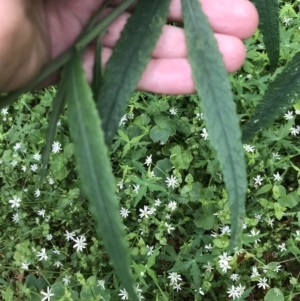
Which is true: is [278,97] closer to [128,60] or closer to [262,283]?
[128,60]

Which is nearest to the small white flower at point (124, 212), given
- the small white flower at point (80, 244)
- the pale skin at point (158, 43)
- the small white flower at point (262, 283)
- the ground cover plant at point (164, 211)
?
the ground cover plant at point (164, 211)

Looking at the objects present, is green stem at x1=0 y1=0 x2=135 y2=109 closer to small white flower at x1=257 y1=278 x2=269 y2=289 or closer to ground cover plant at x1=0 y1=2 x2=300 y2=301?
ground cover plant at x1=0 y1=2 x2=300 y2=301

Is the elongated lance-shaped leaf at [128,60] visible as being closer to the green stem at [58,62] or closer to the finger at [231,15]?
the green stem at [58,62]

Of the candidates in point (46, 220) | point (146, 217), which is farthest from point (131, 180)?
point (46, 220)

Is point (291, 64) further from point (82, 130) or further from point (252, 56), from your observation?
point (252, 56)

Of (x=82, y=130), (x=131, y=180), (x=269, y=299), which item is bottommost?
(x=269, y=299)

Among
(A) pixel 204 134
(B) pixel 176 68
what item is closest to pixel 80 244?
(A) pixel 204 134
